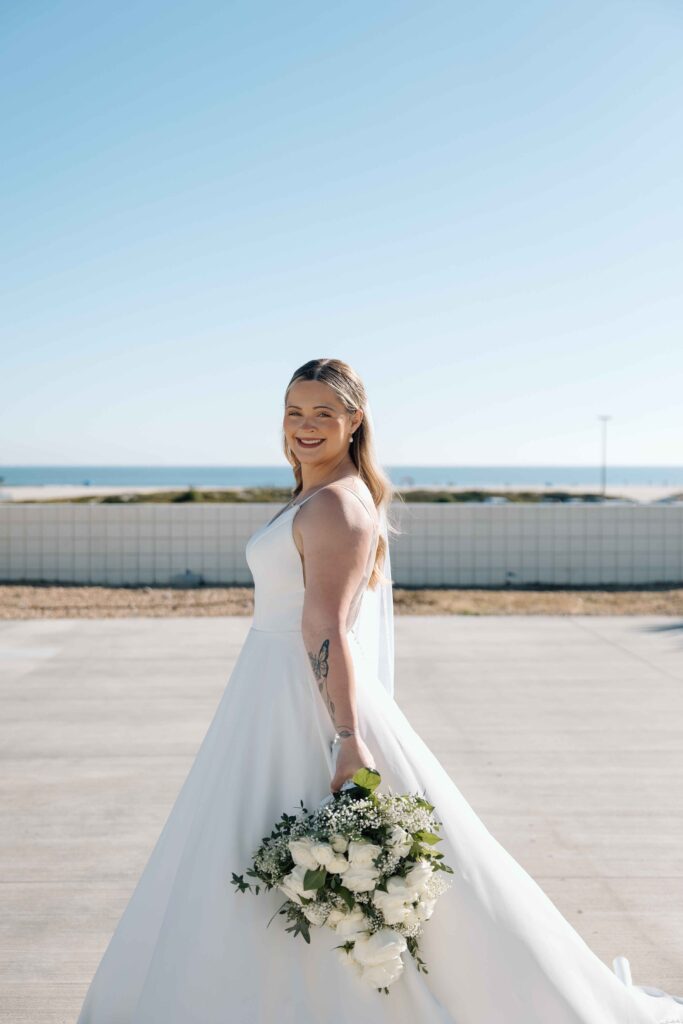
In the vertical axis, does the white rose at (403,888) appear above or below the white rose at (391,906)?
above

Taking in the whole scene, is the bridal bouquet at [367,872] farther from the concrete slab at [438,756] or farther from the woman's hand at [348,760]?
the concrete slab at [438,756]

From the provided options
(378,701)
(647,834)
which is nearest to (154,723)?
(647,834)

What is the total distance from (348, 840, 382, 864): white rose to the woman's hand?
0.58ft

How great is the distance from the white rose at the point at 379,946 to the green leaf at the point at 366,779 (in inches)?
11.1

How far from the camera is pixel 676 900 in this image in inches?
133

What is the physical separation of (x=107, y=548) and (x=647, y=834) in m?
8.63

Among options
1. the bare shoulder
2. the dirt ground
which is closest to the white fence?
the dirt ground

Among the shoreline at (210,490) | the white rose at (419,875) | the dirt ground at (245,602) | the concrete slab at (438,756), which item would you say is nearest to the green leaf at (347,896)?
the white rose at (419,875)

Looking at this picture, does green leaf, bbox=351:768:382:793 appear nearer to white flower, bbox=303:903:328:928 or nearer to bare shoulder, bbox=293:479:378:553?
white flower, bbox=303:903:328:928

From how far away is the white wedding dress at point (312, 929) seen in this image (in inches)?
82.8

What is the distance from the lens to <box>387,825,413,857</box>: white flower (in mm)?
1839

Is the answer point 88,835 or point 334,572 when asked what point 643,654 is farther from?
point 334,572

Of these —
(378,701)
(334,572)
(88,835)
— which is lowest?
(88,835)

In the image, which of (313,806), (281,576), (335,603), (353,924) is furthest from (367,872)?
(281,576)
